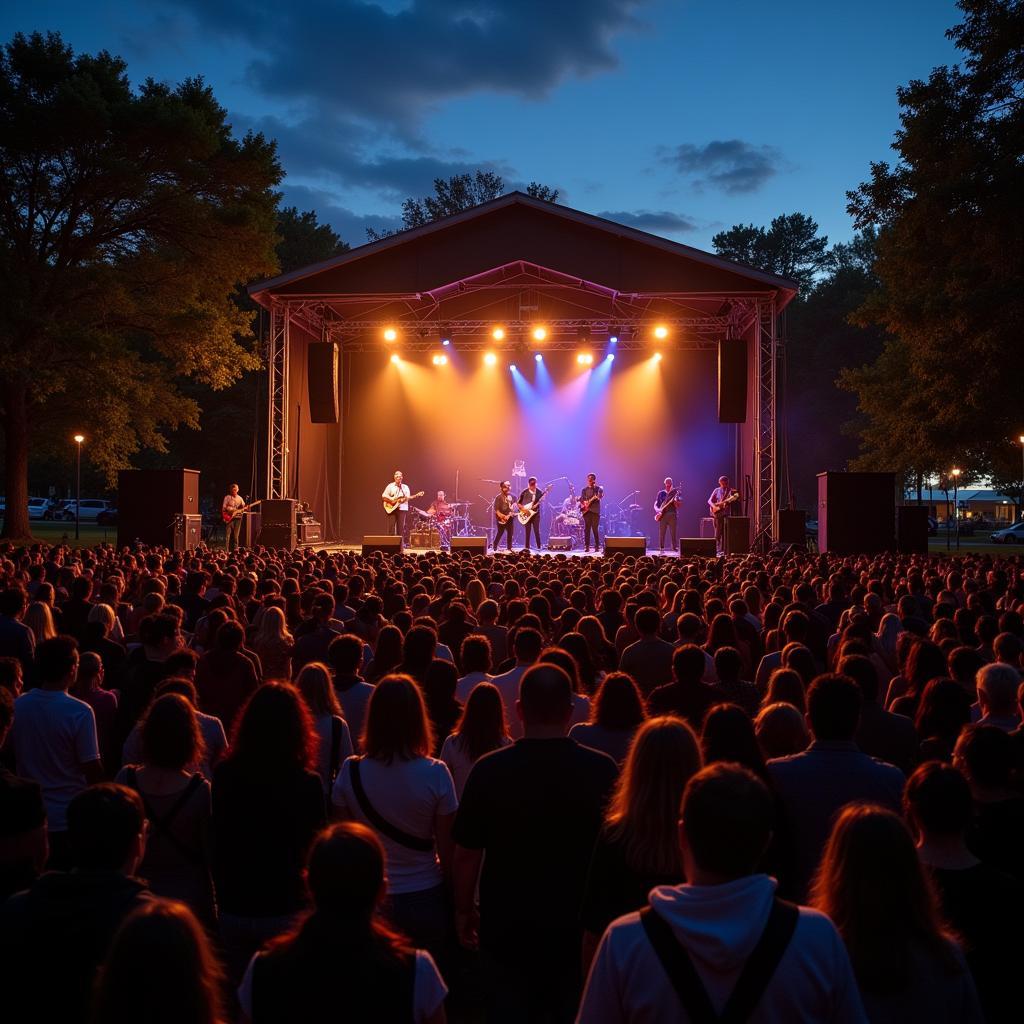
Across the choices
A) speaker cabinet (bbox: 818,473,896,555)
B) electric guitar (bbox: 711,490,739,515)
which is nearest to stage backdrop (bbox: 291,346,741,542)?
electric guitar (bbox: 711,490,739,515)

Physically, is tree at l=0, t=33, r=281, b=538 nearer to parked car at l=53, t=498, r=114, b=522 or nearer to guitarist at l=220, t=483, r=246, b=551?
guitarist at l=220, t=483, r=246, b=551

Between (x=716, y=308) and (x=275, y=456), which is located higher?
(x=716, y=308)

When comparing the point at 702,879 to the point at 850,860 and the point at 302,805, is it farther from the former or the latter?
the point at 302,805

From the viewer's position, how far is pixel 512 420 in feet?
96.9

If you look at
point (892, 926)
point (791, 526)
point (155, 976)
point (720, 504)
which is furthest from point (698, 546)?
point (155, 976)

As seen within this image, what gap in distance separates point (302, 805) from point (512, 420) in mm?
26520

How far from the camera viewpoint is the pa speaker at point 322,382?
79.0 ft

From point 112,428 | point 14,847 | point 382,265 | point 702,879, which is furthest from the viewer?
point 112,428

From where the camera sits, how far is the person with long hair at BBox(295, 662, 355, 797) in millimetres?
4168

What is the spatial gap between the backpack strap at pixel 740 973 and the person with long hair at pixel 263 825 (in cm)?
166

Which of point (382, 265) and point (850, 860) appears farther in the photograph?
point (382, 265)

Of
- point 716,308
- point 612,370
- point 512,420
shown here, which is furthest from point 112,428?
point 716,308

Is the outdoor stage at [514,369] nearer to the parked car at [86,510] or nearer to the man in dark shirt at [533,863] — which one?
the man in dark shirt at [533,863]

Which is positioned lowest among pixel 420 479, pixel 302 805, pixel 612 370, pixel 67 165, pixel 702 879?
pixel 302 805
